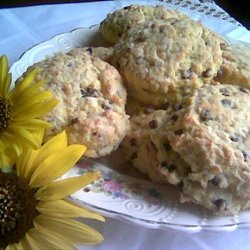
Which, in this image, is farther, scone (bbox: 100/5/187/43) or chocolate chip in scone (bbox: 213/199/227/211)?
scone (bbox: 100/5/187/43)

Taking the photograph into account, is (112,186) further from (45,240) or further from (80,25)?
(80,25)

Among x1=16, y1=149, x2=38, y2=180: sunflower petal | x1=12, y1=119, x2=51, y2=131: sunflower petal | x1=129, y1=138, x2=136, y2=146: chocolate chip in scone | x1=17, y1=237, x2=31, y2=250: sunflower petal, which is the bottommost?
x1=17, y1=237, x2=31, y2=250: sunflower petal

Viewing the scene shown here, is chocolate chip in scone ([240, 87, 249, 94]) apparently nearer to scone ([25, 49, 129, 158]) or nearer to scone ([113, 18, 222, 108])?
scone ([113, 18, 222, 108])

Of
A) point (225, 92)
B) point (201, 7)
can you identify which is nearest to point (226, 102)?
point (225, 92)

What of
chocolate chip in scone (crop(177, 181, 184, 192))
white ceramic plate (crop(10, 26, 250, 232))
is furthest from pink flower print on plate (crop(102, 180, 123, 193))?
chocolate chip in scone (crop(177, 181, 184, 192))

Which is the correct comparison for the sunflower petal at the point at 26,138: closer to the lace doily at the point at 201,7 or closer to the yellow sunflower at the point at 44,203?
the yellow sunflower at the point at 44,203

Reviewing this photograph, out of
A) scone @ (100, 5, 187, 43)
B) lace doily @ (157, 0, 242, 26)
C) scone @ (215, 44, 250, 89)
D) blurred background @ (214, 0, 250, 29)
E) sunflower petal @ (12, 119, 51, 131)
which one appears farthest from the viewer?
blurred background @ (214, 0, 250, 29)

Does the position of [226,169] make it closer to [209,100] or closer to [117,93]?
[209,100]
